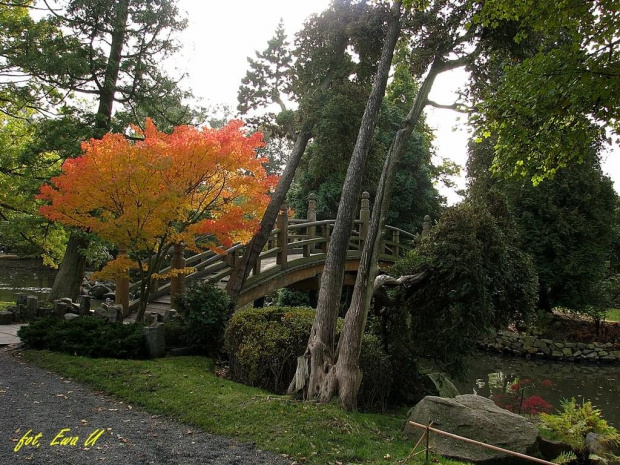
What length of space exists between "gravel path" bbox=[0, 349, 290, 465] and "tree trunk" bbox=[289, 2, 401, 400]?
1.93 m

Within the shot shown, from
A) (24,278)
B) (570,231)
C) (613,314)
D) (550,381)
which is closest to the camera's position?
(550,381)

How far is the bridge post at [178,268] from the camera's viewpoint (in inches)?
369

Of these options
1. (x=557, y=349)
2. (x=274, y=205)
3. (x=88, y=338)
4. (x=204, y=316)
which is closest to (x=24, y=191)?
(x=88, y=338)

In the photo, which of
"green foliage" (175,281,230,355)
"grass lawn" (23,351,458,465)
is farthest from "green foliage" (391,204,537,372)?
"green foliage" (175,281,230,355)

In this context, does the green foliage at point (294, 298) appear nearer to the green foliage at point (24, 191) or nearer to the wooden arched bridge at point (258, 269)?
the wooden arched bridge at point (258, 269)

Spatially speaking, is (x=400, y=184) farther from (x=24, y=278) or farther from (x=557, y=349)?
(x=24, y=278)

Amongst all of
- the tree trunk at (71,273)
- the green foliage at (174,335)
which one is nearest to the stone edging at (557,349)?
the green foliage at (174,335)

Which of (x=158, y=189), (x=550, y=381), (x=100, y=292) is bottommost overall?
(x=550, y=381)

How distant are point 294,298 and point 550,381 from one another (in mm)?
8684

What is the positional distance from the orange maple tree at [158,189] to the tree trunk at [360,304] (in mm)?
2593

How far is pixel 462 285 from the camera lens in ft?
24.5

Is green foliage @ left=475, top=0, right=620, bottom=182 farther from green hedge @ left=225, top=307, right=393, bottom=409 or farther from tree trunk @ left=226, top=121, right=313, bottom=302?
tree trunk @ left=226, top=121, right=313, bottom=302

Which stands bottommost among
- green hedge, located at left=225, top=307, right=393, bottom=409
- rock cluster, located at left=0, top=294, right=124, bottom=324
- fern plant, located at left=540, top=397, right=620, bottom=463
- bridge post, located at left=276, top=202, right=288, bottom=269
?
fern plant, located at left=540, top=397, right=620, bottom=463

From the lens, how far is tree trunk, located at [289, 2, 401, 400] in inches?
251
